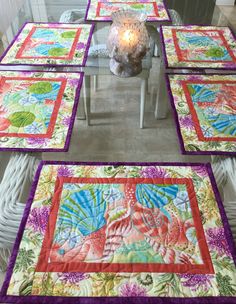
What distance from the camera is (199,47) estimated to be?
133 cm

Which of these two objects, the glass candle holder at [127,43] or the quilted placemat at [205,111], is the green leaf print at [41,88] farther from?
the quilted placemat at [205,111]

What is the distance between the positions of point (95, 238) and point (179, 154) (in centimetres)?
37

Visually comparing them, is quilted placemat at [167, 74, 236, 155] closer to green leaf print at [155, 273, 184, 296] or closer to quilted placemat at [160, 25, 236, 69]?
quilted placemat at [160, 25, 236, 69]

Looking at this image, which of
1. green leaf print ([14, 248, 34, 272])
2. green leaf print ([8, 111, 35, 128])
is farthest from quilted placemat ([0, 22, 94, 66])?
green leaf print ([14, 248, 34, 272])

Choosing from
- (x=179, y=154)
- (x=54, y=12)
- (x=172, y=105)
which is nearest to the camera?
(x=179, y=154)

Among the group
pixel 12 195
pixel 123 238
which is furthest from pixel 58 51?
pixel 123 238

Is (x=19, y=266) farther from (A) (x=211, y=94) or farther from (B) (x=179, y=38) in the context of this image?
(B) (x=179, y=38)

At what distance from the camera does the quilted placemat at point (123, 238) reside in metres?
0.65

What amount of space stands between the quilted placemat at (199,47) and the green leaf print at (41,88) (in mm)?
482

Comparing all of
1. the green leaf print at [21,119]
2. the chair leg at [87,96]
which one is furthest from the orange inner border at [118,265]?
the chair leg at [87,96]

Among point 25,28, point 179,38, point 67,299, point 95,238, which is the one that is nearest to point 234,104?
point 179,38

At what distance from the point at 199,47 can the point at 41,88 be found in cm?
71

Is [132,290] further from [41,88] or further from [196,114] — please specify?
[41,88]

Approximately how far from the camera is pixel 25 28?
146 cm
